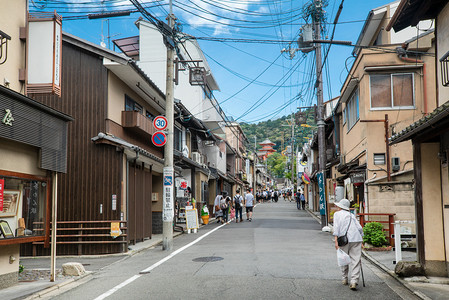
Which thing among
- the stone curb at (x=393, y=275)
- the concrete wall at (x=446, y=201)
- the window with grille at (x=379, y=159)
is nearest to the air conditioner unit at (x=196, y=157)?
the window with grille at (x=379, y=159)

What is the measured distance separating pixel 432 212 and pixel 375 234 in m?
4.46

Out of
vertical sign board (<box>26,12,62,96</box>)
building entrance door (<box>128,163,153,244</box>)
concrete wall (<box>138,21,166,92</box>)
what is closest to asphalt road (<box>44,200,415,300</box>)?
building entrance door (<box>128,163,153,244</box>)

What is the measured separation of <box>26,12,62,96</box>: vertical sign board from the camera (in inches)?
380

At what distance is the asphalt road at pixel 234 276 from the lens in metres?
8.05

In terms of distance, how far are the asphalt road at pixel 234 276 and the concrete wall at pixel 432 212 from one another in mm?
1068

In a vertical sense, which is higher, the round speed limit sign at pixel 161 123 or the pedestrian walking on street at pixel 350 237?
the round speed limit sign at pixel 161 123

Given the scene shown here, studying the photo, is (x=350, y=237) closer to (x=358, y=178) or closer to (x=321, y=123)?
Answer: (x=358, y=178)

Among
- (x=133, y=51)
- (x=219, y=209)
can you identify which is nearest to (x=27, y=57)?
(x=219, y=209)

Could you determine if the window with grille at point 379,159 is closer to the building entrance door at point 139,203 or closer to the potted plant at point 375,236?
the potted plant at point 375,236

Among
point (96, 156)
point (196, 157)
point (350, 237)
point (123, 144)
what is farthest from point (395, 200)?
point (196, 157)

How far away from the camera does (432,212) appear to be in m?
9.83

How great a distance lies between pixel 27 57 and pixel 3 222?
3.57 m

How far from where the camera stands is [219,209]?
27719mm

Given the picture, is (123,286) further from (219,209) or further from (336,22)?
(219,209)
